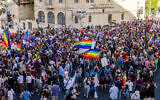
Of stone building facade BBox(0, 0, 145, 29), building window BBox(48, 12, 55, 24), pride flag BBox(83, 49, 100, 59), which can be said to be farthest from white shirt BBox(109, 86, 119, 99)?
building window BBox(48, 12, 55, 24)

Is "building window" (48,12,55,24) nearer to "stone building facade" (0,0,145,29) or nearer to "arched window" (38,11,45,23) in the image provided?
"stone building facade" (0,0,145,29)

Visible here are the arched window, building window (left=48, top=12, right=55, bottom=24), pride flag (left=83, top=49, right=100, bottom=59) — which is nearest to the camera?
pride flag (left=83, top=49, right=100, bottom=59)

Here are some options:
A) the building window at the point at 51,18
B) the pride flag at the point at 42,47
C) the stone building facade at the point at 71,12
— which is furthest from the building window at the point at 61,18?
the pride flag at the point at 42,47

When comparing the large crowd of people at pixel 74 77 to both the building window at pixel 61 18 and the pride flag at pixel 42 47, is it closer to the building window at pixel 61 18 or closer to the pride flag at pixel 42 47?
the pride flag at pixel 42 47

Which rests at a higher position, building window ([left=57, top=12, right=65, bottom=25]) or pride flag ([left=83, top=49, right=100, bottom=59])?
building window ([left=57, top=12, right=65, bottom=25])

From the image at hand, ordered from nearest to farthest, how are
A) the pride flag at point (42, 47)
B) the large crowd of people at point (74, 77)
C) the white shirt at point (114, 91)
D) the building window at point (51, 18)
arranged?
the white shirt at point (114, 91), the large crowd of people at point (74, 77), the pride flag at point (42, 47), the building window at point (51, 18)

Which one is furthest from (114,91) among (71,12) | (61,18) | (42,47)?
(61,18)

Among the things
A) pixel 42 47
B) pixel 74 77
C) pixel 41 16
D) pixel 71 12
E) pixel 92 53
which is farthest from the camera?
pixel 41 16

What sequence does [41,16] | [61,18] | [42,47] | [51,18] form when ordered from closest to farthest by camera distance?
[42,47] → [61,18] → [51,18] → [41,16]

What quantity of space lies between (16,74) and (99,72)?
184 inches

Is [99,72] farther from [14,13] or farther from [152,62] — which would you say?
[14,13]

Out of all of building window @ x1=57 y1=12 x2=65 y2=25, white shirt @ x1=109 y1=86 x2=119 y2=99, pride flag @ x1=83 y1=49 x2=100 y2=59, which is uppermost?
building window @ x1=57 y1=12 x2=65 y2=25

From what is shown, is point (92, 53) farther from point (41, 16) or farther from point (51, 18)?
point (41, 16)

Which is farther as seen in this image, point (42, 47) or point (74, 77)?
point (42, 47)
